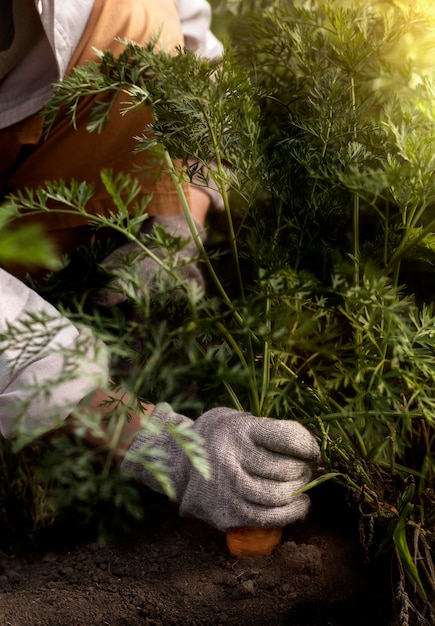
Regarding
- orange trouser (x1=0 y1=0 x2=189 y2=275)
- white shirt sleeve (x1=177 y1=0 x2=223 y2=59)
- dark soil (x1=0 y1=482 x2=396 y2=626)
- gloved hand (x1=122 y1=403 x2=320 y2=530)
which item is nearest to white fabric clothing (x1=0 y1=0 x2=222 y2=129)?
orange trouser (x1=0 y1=0 x2=189 y2=275)

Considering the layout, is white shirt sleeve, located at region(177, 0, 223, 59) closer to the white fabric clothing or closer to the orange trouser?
the orange trouser

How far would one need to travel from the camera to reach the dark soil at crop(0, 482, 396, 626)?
3.45 ft

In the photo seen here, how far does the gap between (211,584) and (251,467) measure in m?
0.21

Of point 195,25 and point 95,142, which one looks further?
point 195,25

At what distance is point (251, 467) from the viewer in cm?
111

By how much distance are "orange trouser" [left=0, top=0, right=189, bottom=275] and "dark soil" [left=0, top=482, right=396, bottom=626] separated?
78 centimetres

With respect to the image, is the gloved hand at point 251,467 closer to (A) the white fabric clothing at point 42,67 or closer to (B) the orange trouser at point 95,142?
(B) the orange trouser at point 95,142

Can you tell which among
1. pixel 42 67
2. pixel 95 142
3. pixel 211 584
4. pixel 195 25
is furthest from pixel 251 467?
pixel 195 25

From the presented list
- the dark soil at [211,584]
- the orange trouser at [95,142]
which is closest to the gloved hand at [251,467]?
the dark soil at [211,584]

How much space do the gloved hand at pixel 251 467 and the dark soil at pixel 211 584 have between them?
9 centimetres

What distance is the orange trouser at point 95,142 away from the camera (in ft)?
4.80

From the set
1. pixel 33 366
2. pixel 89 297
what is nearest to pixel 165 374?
pixel 33 366

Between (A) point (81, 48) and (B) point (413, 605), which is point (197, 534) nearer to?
(B) point (413, 605)

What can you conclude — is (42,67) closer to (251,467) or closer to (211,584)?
(251,467)
